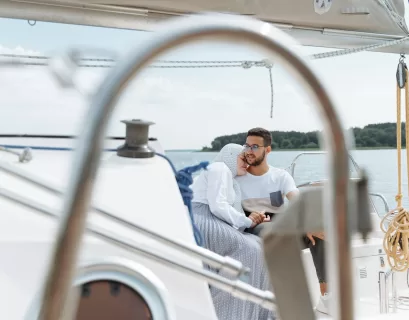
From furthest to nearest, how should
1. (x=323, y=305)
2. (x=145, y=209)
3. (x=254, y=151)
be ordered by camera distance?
(x=254, y=151) < (x=323, y=305) < (x=145, y=209)

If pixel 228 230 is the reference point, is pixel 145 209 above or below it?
above

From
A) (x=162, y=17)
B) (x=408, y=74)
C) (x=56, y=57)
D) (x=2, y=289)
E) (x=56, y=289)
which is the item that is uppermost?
(x=162, y=17)

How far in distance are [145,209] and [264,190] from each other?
1.41m

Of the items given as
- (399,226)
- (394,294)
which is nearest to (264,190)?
(399,226)

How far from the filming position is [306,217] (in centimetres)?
42

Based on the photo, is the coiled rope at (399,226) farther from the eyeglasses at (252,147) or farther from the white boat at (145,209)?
the eyeglasses at (252,147)

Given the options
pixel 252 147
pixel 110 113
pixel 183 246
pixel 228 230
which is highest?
pixel 252 147

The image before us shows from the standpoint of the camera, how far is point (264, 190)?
2475mm

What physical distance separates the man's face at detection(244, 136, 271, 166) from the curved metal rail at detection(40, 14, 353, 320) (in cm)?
208

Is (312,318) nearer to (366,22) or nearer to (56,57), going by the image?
(56,57)

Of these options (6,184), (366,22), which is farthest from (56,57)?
(366,22)

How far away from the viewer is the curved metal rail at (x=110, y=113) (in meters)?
0.32

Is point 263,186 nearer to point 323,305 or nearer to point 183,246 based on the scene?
point 323,305

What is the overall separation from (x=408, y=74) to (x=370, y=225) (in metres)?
1.72
